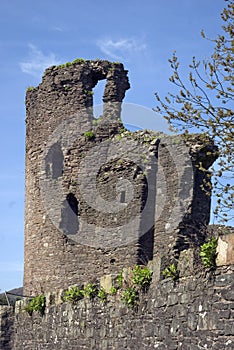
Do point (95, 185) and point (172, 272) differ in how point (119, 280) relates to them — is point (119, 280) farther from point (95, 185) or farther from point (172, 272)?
point (95, 185)

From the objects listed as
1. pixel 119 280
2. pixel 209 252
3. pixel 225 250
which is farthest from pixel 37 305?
pixel 225 250

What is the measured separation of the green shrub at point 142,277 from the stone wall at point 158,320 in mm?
150

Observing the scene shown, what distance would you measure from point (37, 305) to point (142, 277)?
4.50 m

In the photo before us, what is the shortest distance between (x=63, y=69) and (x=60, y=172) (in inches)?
116

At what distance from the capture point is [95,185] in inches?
909

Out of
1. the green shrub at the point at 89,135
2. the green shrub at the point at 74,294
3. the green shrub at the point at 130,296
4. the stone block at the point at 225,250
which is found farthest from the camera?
the green shrub at the point at 89,135

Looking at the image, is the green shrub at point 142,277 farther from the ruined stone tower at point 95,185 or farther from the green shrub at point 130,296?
the ruined stone tower at point 95,185

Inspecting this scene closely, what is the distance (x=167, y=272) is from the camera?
10055 mm

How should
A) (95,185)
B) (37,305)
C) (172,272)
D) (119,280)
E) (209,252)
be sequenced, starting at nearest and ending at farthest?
(209,252) < (172,272) < (119,280) < (37,305) < (95,185)

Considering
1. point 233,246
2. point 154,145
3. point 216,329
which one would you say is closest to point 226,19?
point 233,246

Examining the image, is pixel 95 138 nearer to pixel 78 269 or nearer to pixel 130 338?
pixel 78 269

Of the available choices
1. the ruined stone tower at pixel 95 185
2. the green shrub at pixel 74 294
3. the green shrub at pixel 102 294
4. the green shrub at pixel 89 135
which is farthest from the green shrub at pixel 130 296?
the green shrub at pixel 89 135

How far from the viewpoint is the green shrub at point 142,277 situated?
35.0ft

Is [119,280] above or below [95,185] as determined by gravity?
below
